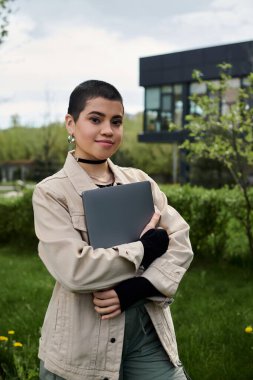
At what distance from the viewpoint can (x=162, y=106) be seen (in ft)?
122

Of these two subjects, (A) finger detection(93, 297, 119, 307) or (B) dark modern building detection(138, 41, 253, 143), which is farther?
(B) dark modern building detection(138, 41, 253, 143)

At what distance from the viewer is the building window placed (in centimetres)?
3638

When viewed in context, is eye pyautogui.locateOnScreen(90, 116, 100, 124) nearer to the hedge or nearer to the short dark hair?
the short dark hair

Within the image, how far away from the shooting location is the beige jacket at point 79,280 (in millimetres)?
2117

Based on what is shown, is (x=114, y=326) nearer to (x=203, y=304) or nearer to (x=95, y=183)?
(x=95, y=183)

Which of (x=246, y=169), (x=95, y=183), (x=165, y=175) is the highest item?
(x=95, y=183)

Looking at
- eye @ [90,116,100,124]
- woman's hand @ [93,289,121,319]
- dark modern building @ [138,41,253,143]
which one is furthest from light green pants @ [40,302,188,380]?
dark modern building @ [138,41,253,143]

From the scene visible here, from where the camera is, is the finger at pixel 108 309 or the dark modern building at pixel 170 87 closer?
the finger at pixel 108 309

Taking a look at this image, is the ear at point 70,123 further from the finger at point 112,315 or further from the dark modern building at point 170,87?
the dark modern building at point 170,87

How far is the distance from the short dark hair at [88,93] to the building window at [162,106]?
3400 centimetres

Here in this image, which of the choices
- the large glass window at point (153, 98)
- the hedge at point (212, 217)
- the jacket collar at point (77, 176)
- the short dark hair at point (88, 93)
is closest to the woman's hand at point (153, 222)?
the jacket collar at point (77, 176)

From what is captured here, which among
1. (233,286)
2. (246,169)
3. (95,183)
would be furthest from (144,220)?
(246,169)

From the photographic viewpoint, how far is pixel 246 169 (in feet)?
26.4

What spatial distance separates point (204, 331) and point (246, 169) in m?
3.56
